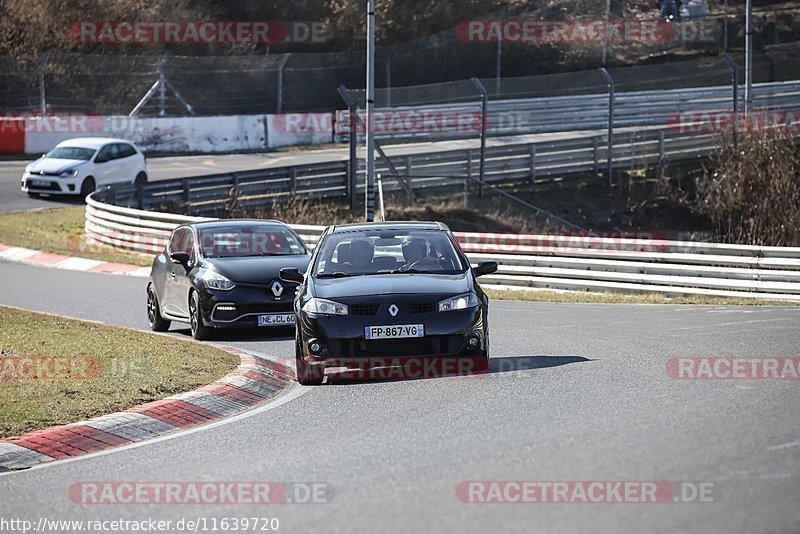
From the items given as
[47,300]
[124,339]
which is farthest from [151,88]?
[124,339]

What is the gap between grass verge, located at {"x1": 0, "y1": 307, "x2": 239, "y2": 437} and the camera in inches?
412

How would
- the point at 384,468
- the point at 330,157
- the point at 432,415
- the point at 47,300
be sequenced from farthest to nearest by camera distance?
the point at 330,157
the point at 47,300
the point at 432,415
the point at 384,468

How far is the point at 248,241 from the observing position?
17.3 meters

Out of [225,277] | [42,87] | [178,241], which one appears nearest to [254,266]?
[225,277]

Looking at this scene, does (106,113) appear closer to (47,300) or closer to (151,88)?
(151,88)

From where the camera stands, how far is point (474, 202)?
3456 cm

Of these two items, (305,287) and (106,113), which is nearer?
(305,287)

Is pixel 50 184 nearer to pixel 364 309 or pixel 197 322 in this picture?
pixel 197 322

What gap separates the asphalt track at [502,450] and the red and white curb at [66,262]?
1447cm

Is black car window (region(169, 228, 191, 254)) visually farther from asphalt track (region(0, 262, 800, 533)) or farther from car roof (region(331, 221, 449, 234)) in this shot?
asphalt track (region(0, 262, 800, 533))

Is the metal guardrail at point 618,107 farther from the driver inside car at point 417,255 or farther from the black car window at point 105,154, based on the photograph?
the driver inside car at point 417,255

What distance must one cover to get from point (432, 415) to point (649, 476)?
2.81 metres

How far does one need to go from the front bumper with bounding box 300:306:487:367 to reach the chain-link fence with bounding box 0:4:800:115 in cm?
2405

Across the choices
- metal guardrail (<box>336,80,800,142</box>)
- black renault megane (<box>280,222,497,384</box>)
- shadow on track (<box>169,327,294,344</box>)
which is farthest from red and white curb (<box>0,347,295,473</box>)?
metal guardrail (<box>336,80,800,142</box>)
